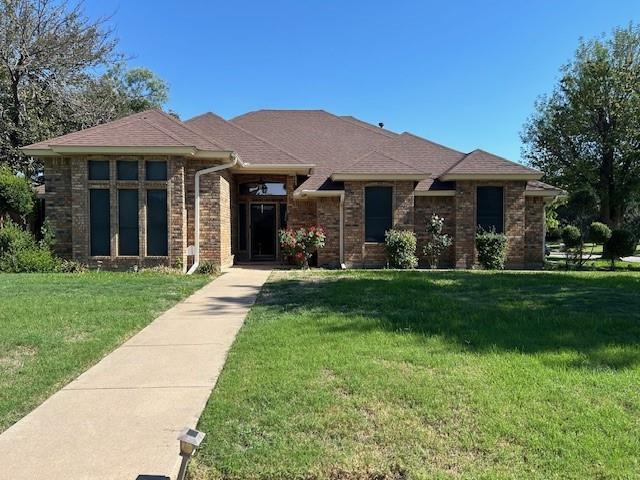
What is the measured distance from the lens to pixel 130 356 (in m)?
5.64

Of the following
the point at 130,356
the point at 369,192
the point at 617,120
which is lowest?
the point at 130,356

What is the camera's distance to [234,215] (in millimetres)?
18016

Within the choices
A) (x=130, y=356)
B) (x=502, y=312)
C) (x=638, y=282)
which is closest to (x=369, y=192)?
(x=638, y=282)

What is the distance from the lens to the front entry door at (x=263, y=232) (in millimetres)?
18625

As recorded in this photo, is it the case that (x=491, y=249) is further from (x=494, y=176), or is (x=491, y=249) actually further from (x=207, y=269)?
(x=207, y=269)

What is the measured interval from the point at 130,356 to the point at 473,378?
3.91m

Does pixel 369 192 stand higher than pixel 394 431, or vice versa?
pixel 369 192

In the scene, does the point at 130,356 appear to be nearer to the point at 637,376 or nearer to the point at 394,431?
the point at 394,431

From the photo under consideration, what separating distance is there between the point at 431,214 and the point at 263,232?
6598 mm

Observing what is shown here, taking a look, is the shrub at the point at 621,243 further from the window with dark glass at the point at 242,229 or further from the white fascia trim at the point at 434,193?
the window with dark glass at the point at 242,229

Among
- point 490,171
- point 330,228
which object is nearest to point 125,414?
point 330,228

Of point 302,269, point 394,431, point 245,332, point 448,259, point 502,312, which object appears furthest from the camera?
point 448,259

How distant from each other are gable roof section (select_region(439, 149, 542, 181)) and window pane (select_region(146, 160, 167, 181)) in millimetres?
9377

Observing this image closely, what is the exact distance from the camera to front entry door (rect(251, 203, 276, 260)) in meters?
18.6
